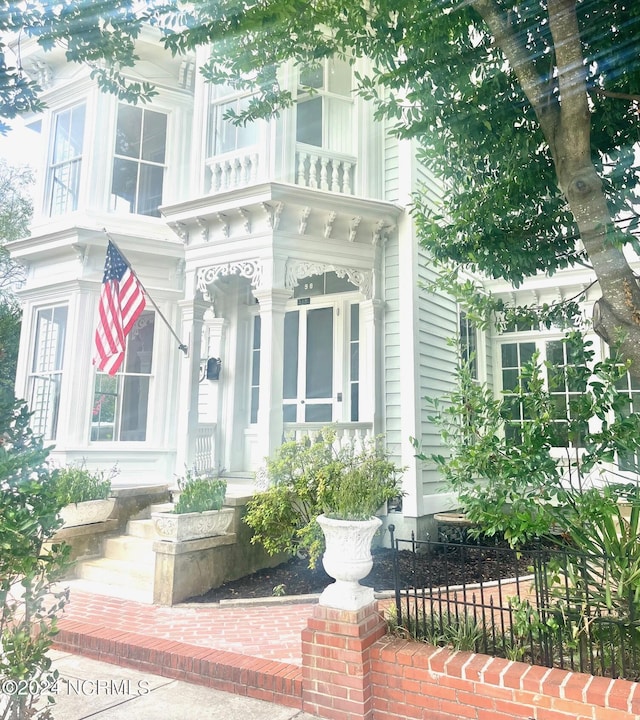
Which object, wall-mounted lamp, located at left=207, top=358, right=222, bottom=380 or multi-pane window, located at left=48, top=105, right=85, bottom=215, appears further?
multi-pane window, located at left=48, top=105, right=85, bottom=215

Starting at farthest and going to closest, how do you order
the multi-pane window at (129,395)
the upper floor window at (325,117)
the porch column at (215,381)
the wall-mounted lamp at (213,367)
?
the wall-mounted lamp at (213,367) → the porch column at (215,381) → the multi-pane window at (129,395) → the upper floor window at (325,117)

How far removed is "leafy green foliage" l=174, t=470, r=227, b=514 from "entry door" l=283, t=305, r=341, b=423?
253 cm

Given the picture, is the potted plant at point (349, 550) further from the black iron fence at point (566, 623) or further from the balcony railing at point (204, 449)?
the balcony railing at point (204, 449)

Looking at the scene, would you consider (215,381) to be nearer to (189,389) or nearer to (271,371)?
(189,389)

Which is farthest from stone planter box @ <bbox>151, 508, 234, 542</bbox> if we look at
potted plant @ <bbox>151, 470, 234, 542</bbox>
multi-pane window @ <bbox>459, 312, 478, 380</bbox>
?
multi-pane window @ <bbox>459, 312, 478, 380</bbox>

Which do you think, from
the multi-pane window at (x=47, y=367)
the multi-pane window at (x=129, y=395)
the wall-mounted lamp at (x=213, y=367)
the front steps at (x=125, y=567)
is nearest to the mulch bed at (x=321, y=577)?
the front steps at (x=125, y=567)

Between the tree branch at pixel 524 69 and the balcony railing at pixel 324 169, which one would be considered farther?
the balcony railing at pixel 324 169

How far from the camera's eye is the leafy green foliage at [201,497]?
17.2 feet

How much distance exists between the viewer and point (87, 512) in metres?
6.05

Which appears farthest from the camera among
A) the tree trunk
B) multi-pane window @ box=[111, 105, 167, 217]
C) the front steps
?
multi-pane window @ box=[111, 105, 167, 217]

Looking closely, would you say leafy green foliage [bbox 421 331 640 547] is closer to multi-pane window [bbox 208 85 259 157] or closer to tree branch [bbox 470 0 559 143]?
tree branch [bbox 470 0 559 143]

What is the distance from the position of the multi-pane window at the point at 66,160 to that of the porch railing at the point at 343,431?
535cm

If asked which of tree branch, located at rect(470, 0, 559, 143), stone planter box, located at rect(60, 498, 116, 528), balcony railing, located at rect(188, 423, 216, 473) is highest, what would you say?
tree branch, located at rect(470, 0, 559, 143)

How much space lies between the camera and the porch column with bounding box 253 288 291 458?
6.24 m
